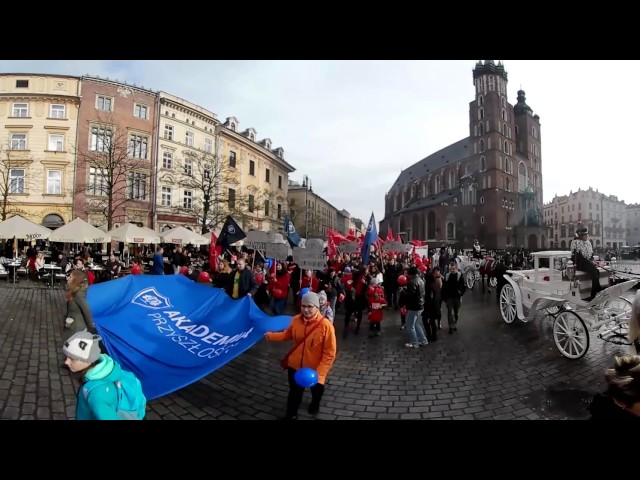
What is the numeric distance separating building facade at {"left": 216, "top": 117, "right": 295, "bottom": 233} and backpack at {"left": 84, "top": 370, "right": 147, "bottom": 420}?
7.31 metres

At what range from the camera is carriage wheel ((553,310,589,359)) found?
406 centimetres

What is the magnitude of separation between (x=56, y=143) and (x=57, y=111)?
83 cm

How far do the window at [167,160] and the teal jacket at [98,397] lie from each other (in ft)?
34.3

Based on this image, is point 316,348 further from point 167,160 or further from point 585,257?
point 167,160

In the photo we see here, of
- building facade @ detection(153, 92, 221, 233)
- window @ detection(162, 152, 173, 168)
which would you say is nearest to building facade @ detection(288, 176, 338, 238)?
building facade @ detection(153, 92, 221, 233)

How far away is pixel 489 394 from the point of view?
10.2ft

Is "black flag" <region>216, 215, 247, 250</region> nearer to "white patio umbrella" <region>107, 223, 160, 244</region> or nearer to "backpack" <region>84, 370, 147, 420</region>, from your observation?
"white patio umbrella" <region>107, 223, 160, 244</region>

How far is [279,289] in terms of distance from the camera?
6754mm

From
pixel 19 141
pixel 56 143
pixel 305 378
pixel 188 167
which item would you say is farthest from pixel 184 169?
pixel 305 378

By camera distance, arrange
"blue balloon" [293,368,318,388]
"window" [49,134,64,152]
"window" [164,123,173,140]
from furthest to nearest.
Answer: "window" [164,123,173,140]
"window" [49,134,64,152]
"blue balloon" [293,368,318,388]

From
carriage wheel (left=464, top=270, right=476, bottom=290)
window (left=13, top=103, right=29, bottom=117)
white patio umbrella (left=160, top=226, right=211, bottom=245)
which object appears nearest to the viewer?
window (left=13, top=103, right=29, bottom=117)

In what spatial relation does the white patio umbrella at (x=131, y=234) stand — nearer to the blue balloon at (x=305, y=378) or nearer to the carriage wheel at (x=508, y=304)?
the blue balloon at (x=305, y=378)
